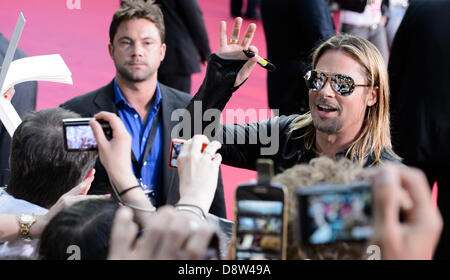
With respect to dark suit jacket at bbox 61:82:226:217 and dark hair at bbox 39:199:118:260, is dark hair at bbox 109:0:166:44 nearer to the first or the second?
dark suit jacket at bbox 61:82:226:217

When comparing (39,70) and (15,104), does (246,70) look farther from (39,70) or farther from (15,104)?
(15,104)

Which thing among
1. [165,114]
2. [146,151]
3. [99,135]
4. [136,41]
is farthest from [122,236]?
[136,41]

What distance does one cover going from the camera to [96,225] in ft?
4.74

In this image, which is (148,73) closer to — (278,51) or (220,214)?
(220,214)

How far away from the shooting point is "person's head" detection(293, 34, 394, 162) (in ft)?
7.87

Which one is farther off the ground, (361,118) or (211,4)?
(211,4)

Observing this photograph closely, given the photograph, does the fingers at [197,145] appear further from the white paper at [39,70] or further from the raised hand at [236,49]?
the white paper at [39,70]

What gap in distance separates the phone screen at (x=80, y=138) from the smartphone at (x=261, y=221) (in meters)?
0.71

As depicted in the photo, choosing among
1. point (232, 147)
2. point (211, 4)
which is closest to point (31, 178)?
point (232, 147)

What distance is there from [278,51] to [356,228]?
2958 millimetres

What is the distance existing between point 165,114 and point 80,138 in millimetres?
1320

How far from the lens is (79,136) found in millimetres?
1823

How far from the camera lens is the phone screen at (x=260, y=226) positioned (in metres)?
1.25

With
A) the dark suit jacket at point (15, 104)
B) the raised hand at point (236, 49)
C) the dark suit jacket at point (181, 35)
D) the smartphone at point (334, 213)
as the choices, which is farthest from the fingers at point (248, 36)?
the dark suit jacket at point (181, 35)
